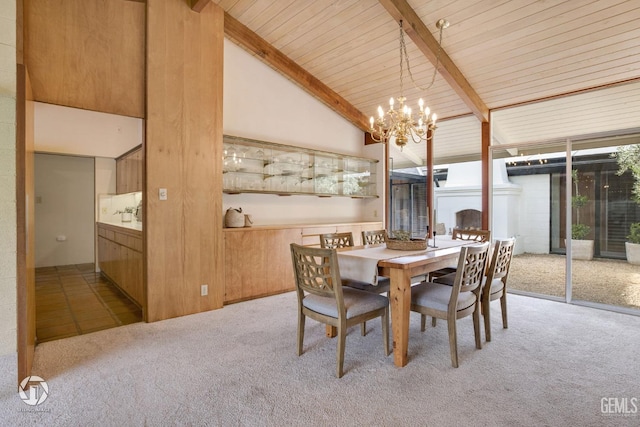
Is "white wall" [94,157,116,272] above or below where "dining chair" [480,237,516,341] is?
above

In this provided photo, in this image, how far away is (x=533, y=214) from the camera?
15.5 ft

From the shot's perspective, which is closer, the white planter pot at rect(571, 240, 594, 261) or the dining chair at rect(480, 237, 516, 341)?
the dining chair at rect(480, 237, 516, 341)

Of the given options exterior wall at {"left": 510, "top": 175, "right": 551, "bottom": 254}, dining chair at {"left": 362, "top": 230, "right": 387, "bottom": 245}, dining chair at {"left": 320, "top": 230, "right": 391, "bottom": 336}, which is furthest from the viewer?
exterior wall at {"left": 510, "top": 175, "right": 551, "bottom": 254}

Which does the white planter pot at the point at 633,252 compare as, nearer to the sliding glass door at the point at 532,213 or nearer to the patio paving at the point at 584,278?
the patio paving at the point at 584,278

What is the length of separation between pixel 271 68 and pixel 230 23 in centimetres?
91

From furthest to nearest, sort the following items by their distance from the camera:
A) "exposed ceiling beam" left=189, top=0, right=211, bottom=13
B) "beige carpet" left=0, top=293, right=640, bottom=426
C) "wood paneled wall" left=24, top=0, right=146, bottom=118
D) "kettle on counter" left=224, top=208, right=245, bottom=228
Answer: "kettle on counter" left=224, top=208, right=245, bottom=228 < "exposed ceiling beam" left=189, top=0, right=211, bottom=13 < "wood paneled wall" left=24, top=0, right=146, bottom=118 < "beige carpet" left=0, top=293, right=640, bottom=426

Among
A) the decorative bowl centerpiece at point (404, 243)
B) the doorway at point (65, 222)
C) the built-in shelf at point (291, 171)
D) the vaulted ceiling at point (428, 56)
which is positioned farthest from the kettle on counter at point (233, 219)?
the doorway at point (65, 222)

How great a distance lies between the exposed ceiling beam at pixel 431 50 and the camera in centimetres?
340

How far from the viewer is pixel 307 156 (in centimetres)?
528

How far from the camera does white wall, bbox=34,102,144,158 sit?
492cm

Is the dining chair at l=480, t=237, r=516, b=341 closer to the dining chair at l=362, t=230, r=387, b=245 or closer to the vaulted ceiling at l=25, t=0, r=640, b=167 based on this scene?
the dining chair at l=362, t=230, r=387, b=245

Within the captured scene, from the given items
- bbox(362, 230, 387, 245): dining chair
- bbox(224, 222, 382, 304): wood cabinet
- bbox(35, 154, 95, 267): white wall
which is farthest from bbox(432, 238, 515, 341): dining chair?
→ bbox(35, 154, 95, 267): white wall

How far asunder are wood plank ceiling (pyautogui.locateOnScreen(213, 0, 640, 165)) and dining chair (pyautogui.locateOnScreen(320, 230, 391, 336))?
234 centimetres

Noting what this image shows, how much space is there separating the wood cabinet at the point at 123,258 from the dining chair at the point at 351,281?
6.51 ft
